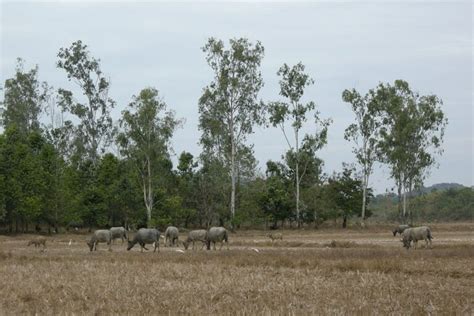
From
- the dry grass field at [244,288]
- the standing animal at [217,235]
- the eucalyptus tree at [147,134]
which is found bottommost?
the dry grass field at [244,288]

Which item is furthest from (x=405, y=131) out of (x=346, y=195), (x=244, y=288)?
(x=244, y=288)

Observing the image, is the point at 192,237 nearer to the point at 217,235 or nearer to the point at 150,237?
the point at 217,235

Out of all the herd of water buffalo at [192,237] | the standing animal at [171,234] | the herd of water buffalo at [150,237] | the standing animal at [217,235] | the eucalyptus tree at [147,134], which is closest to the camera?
the herd of water buffalo at [192,237]

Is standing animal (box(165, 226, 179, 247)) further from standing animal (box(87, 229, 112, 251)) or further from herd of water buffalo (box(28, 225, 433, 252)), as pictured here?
standing animal (box(87, 229, 112, 251))

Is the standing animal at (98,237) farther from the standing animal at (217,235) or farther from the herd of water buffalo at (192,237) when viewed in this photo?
the standing animal at (217,235)

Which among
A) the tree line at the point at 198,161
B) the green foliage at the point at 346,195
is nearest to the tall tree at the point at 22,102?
the tree line at the point at 198,161

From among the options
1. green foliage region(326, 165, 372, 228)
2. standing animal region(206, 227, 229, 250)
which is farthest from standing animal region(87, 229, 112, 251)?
green foliage region(326, 165, 372, 228)

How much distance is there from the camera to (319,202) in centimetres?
7275

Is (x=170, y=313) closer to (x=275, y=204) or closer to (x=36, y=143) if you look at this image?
(x=36, y=143)

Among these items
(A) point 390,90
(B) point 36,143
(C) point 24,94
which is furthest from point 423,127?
(C) point 24,94

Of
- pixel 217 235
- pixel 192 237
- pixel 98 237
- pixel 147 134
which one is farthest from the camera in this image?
pixel 147 134

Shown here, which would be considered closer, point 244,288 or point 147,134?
point 244,288

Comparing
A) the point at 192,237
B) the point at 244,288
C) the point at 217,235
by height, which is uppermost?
the point at 217,235

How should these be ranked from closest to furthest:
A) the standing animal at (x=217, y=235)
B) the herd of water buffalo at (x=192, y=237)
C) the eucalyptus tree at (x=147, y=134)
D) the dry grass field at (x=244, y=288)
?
1. the dry grass field at (x=244, y=288)
2. the herd of water buffalo at (x=192, y=237)
3. the standing animal at (x=217, y=235)
4. the eucalyptus tree at (x=147, y=134)
